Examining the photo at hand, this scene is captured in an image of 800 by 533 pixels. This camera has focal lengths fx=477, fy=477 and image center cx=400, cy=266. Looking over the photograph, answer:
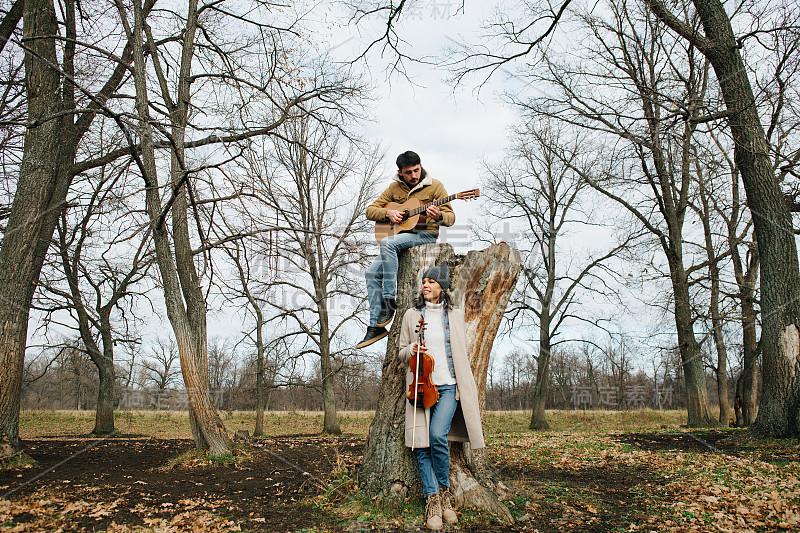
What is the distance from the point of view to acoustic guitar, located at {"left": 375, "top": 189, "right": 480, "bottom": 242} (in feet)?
17.8

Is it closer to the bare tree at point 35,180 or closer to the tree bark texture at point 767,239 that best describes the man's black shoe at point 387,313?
the bare tree at point 35,180

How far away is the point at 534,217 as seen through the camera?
20.6 m

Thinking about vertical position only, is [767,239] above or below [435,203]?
above

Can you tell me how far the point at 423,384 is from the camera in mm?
4312

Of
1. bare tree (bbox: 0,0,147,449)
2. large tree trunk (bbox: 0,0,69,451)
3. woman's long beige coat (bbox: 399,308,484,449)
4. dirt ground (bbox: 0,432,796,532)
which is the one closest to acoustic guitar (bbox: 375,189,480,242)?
woman's long beige coat (bbox: 399,308,484,449)

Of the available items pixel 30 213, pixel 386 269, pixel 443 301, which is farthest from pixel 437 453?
pixel 30 213

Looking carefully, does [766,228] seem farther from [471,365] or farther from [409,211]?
[409,211]

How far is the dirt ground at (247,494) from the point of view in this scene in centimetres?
420

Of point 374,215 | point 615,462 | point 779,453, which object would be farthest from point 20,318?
point 779,453

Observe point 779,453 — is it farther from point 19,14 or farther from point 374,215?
point 19,14

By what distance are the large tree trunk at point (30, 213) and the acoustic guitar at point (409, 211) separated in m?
5.58

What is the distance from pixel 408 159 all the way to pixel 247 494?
13.9ft

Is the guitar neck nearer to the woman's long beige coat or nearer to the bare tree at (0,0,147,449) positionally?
the woman's long beige coat

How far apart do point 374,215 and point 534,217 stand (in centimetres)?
1610
